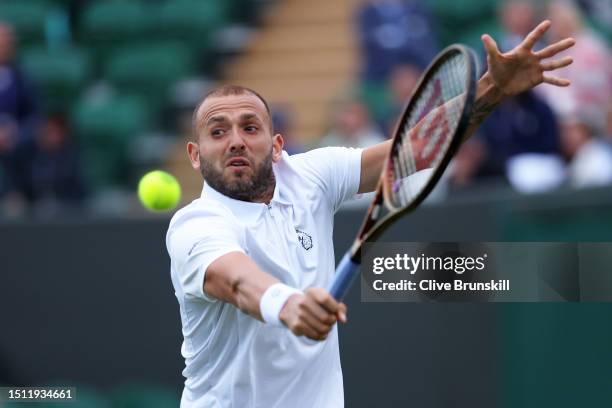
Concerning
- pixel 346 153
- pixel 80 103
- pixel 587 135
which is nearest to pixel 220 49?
pixel 80 103

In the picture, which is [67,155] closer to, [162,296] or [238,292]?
[162,296]

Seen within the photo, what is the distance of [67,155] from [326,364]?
5.52 metres

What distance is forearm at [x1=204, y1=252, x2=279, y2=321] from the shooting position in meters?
3.76

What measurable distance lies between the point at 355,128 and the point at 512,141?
3.79 feet

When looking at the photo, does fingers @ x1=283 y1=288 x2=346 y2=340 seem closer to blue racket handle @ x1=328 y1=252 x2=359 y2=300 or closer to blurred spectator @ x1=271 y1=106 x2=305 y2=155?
blue racket handle @ x1=328 y1=252 x2=359 y2=300

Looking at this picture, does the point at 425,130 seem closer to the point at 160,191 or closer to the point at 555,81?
the point at 555,81

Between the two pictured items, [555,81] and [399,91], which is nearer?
[555,81]

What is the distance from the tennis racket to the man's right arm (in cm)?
20

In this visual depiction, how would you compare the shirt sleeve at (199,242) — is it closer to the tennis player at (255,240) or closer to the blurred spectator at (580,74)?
the tennis player at (255,240)

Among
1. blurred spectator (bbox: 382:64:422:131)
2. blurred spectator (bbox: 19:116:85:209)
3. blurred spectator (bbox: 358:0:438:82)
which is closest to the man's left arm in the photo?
blurred spectator (bbox: 382:64:422:131)

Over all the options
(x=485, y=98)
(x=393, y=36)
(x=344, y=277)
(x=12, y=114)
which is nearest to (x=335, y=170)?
(x=485, y=98)

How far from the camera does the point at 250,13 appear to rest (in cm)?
1182

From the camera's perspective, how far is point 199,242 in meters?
4.07

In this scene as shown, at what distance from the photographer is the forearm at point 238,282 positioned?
376 centimetres
